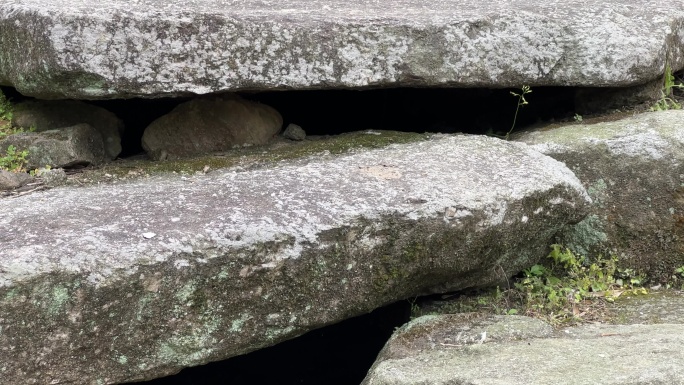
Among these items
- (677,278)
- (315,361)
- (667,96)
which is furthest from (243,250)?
(667,96)

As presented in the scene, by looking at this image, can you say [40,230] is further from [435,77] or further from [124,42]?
[435,77]

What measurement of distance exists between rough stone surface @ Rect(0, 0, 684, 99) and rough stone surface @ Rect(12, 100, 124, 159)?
233 mm

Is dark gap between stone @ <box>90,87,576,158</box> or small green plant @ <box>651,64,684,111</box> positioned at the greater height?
small green plant @ <box>651,64,684,111</box>

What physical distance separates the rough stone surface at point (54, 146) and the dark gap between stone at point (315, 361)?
1.65 m

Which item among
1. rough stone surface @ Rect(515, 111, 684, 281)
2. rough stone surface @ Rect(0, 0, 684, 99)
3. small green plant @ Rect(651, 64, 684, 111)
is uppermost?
rough stone surface @ Rect(0, 0, 684, 99)

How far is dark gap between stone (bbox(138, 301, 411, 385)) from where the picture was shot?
207 inches

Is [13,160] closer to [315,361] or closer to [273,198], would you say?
[273,198]

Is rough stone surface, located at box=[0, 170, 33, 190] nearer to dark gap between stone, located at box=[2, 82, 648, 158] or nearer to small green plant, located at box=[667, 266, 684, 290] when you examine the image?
dark gap between stone, located at box=[2, 82, 648, 158]

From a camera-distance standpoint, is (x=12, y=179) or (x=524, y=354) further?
(x=12, y=179)

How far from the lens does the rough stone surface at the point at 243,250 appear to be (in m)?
3.11

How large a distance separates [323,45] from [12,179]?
173 centimetres

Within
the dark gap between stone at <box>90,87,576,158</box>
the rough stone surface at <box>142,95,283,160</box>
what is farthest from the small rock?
the dark gap between stone at <box>90,87,576,158</box>

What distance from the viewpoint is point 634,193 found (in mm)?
4410

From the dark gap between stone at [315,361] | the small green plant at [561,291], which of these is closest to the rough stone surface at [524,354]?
the small green plant at [561,291]
